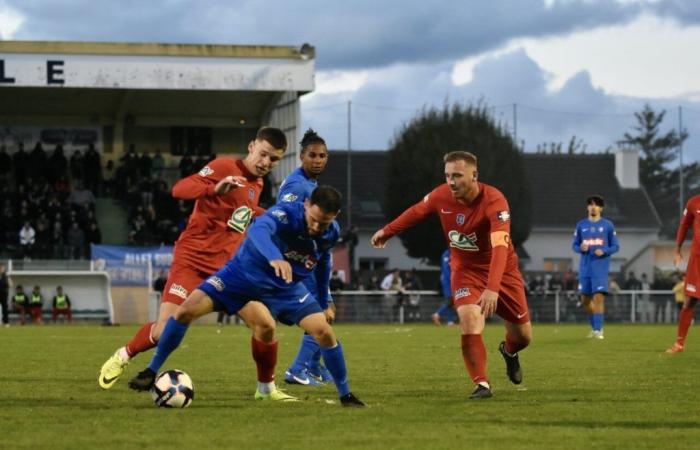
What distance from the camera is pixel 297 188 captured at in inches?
450

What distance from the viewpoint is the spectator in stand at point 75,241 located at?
39.1 meters

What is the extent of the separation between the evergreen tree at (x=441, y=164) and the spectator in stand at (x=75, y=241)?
87.6ft

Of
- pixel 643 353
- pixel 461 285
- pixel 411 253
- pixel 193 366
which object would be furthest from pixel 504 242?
pixel 411 253

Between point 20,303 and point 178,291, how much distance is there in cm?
2715

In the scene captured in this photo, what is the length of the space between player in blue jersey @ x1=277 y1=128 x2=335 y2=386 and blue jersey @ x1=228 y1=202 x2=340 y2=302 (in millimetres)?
843

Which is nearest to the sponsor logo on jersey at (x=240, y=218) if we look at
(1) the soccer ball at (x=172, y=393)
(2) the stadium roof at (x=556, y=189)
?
(1) the soccer ball at (x=172, y=393)

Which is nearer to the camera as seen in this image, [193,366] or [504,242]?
[504,242]

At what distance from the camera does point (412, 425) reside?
8828 mm

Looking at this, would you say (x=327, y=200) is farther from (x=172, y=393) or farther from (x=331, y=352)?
(x=172, y=393)

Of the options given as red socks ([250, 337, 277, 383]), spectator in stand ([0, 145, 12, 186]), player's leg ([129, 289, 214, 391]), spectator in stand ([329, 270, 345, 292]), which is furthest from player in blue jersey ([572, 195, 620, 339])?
spectator in stand ([0, 145, 12, 186])

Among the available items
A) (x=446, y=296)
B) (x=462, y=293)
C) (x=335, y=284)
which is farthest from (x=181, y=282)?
(x=335, y=284)

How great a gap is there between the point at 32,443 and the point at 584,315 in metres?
34.3

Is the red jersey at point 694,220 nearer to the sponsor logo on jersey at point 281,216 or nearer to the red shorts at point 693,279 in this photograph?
the red shorts at point 693,279

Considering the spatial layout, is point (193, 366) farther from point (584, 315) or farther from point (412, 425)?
point (584, 315)
